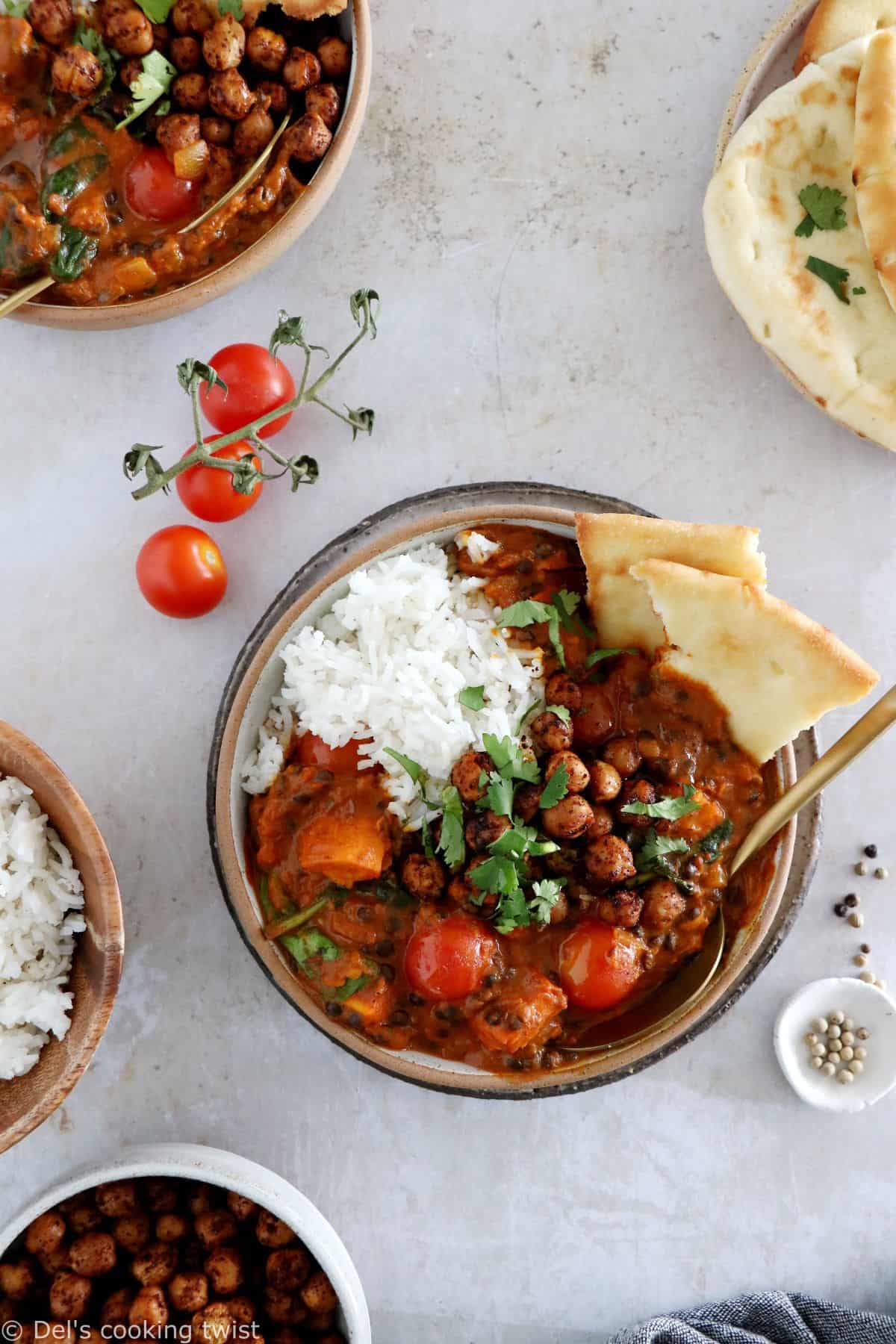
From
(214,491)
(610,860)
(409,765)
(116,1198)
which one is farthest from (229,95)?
(116,1198)

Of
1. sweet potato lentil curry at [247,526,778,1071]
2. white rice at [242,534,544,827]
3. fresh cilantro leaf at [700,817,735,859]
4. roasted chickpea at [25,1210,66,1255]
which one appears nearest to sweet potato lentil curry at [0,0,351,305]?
white rice at [242,534,544,827]

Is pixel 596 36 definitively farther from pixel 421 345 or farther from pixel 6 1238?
pixel 6 1238

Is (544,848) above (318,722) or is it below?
below

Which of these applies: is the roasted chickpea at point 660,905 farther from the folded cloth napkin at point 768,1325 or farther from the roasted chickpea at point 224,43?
the roasted chickpea at point 224,43

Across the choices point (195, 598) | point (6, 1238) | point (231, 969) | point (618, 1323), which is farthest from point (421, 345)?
point (618, 1323)

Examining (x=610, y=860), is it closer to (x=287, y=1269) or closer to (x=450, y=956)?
(x=450, y=956)

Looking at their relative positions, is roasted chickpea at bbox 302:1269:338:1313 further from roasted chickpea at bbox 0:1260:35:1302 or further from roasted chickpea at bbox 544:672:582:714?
roasted chickpea at bbox 544:672:582:714

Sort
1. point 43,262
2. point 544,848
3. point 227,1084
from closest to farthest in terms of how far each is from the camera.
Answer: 1. point 544,848
2. point 43,262
3. point 227,1084
